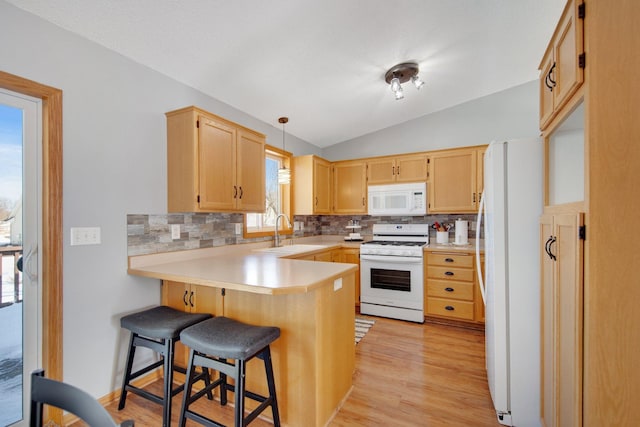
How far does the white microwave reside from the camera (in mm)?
3789

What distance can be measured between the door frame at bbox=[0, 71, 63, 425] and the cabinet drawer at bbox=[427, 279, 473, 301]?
3.35 meters

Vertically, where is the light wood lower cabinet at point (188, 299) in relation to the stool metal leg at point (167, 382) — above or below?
above

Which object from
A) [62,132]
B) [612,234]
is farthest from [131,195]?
[612,234]

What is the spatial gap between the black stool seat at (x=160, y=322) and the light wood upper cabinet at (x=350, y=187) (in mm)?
2815

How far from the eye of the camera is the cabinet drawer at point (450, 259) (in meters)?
3.23

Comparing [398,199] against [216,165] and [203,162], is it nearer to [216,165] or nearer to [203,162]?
[216,165]

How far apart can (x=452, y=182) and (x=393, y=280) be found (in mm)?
1465

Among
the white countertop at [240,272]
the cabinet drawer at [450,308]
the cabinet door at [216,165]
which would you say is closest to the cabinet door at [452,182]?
the cabinet drawer at [450,308]

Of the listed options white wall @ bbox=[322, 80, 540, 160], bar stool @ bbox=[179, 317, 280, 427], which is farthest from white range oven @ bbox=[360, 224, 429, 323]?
bar stool @ bbox=[179, 317, 280, 427]

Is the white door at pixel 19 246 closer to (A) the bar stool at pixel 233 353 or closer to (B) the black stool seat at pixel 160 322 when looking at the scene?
(B) the black stool seat at pixel 160 322

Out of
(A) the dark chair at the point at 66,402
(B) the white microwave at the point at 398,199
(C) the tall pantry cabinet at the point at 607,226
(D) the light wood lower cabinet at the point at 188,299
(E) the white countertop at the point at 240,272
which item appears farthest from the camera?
(B) the white microwave at the point at 398,199

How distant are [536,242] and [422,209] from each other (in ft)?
6.92

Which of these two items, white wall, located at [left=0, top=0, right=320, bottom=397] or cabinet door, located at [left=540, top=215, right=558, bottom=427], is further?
white wall, located at [left=0, top=0, right=320, bottom=397]

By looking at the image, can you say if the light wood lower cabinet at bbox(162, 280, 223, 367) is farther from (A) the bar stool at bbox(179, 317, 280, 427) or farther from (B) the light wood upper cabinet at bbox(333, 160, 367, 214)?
(B) the light wood upper cabinet at bbox(333, 160, 367, 214)
